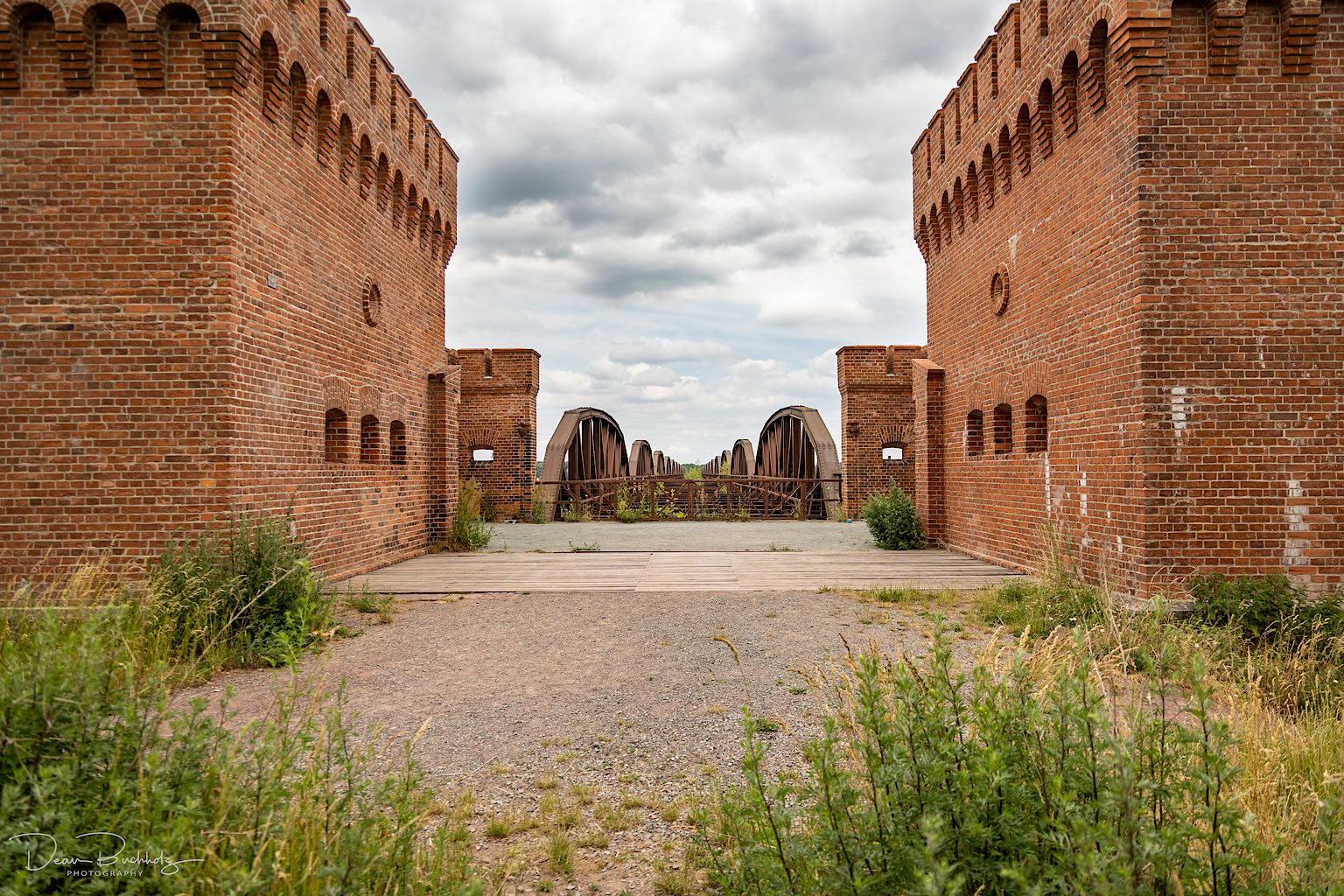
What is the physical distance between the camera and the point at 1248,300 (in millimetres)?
6371

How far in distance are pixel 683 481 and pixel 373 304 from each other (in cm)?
1062

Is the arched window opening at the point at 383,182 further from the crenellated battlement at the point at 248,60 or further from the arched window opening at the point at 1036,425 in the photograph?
the arched window opening at the point at 1036,425

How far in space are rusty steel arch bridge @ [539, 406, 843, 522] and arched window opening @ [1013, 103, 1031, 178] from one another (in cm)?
963

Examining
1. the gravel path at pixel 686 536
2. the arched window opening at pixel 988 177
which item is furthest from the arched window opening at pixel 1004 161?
the gravel path at pixel 686 536

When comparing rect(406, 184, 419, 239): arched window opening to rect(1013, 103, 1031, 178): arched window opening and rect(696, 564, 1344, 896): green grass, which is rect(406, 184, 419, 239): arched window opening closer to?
rect(1013, 103, 1031, 178): arched window opening

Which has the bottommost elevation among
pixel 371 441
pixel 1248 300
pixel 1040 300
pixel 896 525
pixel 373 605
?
pixel 373 605

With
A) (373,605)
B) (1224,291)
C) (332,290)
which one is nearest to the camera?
(1224,291)

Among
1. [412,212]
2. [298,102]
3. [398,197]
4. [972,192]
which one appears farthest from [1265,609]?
[412,212]

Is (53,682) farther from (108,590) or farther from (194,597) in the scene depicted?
(108,590)

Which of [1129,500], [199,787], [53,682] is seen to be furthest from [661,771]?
[1129,500]

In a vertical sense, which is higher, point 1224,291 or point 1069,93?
point 1069,93

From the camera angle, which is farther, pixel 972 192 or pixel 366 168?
pixel 972 192

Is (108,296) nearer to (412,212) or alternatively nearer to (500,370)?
(412,212)

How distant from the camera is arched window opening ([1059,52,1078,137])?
24.6 ft
